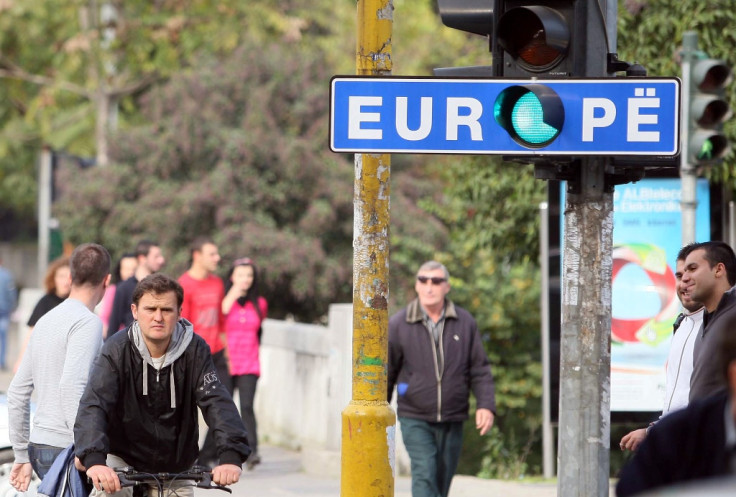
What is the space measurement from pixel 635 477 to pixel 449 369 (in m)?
4.98

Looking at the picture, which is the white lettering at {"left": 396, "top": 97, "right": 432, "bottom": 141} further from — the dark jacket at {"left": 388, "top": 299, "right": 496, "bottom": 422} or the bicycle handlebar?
the dark jacket at {"left": 388, "top": 299, "right": 496, "bottom": 422}

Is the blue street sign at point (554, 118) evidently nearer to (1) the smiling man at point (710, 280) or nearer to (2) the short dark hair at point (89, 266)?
(1) the smiling man at point (710, 280)

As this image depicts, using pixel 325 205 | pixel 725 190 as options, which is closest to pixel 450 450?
pixel 725 190

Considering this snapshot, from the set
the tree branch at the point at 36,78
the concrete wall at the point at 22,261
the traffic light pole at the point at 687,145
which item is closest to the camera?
the traffic light pole at the point at 687,145

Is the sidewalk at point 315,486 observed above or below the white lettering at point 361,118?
below

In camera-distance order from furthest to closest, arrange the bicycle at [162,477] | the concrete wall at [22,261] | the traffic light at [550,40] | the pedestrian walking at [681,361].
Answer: the concrete wall at [22,261]
the pedestrian walking at [681,361]
the traffic light at [550,40]
the bicycle at [162,477]

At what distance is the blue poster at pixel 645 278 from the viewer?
420 inches

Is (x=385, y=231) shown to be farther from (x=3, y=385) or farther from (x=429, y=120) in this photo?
(x=3, y=385)

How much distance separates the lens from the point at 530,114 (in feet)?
17.8

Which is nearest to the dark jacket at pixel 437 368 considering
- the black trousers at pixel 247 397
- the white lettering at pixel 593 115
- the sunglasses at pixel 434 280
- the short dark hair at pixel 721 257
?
the sunglasses at pixel 434 280

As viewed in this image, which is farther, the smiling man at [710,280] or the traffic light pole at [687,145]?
the traffic light pole at [687,145]

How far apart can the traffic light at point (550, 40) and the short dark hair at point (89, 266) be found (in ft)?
7.28

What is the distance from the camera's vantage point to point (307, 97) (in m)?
21.2

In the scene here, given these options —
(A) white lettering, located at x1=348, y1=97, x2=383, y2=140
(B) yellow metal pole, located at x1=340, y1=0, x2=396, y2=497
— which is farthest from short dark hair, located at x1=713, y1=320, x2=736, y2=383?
(B) yellow metal pole, located at x1=340, y1=0, x2=396, y2=497
